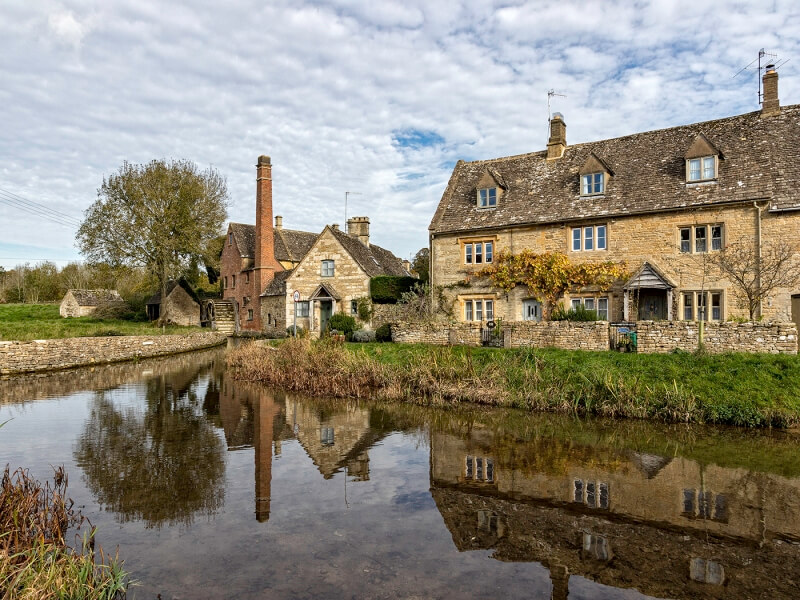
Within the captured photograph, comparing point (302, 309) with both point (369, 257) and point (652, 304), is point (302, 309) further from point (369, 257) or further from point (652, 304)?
point (652, 304)

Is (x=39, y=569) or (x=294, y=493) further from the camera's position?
(x=294, y=493)

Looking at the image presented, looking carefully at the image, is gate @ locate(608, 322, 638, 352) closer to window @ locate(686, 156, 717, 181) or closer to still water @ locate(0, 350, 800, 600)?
still water @ locate(0, 350, 800, 600)

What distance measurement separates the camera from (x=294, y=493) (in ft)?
29.6

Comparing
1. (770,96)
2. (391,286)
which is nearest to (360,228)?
(391,286)

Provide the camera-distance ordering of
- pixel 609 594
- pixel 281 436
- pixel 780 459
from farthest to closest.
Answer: pixel 281 436 < pixel 780 459 < pixel 609 594

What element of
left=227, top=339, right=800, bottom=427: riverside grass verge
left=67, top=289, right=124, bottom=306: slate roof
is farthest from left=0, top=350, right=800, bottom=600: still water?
left=67, top=289, right=124, bottom=306: slate roof

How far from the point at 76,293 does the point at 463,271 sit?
44.6 metres

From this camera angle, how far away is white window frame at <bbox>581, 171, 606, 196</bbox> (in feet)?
79.3

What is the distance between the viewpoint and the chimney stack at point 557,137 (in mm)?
26938

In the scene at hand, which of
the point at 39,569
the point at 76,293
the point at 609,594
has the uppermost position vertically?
the point at 76,293

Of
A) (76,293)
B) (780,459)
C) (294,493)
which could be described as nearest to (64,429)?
(294,493)

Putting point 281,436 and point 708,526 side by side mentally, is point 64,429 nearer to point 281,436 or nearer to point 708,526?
point 281,436

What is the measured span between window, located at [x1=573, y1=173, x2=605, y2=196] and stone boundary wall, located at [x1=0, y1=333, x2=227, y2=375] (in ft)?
80.2

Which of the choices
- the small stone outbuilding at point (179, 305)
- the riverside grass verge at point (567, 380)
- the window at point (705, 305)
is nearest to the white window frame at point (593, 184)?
the window at point (705, 305)
